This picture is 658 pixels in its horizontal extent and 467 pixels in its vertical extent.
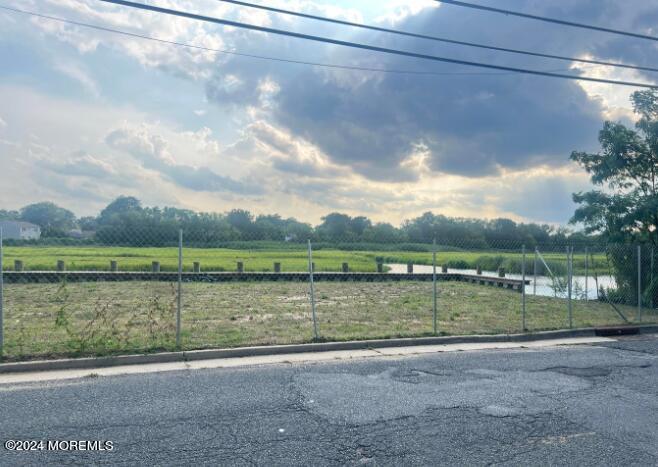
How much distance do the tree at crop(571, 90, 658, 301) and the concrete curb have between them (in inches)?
248

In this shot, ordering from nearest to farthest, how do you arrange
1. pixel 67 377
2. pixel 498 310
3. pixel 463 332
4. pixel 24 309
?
1. pixel 67 377
2. pixel 463 332
3. pixel 24 309
4. pixel 498 310

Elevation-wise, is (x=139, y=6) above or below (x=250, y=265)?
above

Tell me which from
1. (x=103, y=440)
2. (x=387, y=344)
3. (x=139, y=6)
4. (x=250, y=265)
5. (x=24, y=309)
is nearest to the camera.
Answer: (x=103, y=440)

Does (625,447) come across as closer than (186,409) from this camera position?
Yes

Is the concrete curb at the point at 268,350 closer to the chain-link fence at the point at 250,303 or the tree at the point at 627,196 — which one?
the chain-link fence at the point at 250,303

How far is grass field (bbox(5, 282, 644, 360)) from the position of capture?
886cm

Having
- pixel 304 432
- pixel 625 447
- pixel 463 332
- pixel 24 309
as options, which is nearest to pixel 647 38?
pixel 463 332

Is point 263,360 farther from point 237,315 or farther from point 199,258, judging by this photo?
point 199,258

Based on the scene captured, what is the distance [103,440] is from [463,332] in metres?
7.73

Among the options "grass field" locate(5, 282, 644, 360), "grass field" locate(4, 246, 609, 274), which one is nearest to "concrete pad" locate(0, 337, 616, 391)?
"grass field" locate(5, 282, 644, 360)

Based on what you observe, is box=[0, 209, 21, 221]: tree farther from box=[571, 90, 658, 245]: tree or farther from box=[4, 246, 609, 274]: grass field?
box=[571, 90, 658, 245]: tree

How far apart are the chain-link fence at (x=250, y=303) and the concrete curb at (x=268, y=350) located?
335mm

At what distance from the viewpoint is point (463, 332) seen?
34.7 ft

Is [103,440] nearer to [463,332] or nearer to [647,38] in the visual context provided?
[463,332]
